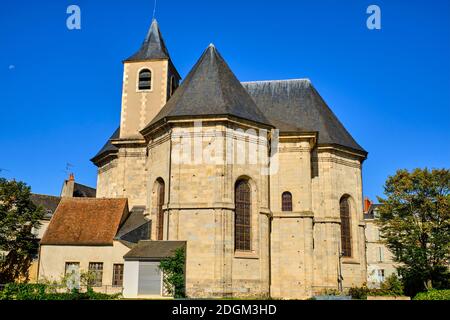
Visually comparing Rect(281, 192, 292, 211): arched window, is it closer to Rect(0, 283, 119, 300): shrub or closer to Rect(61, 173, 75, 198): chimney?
Rect(0, 283, 119, 300): shrub

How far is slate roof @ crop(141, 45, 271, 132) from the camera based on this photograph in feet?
70.3

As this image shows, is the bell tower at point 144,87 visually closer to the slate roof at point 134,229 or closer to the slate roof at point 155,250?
the slate roof at point 134,229

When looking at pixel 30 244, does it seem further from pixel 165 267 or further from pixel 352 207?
pixel 352 207

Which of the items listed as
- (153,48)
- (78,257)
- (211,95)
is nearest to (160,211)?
(78,257)

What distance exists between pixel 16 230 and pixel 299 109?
17.2m

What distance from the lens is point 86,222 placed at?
2303cm

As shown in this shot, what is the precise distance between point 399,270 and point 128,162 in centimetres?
1558

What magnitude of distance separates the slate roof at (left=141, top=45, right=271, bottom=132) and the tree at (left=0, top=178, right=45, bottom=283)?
10.4m

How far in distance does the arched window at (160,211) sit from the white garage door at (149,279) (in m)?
2.45

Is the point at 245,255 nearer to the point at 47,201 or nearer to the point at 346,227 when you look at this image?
the point at 346,227

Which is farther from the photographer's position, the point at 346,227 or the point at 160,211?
the point at 346,227

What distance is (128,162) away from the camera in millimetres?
25922

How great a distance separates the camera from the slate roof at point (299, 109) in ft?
85.4

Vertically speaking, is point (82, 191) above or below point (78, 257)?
above
